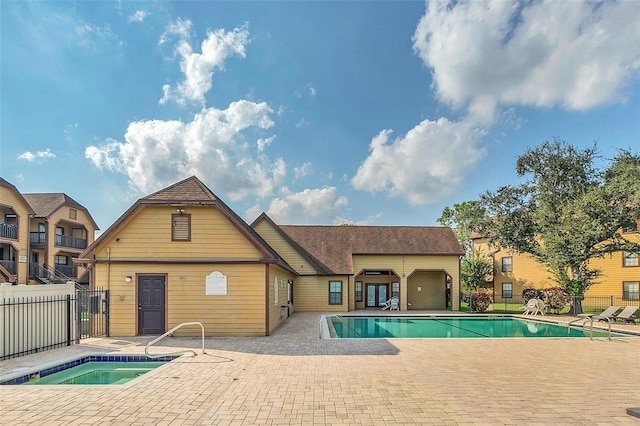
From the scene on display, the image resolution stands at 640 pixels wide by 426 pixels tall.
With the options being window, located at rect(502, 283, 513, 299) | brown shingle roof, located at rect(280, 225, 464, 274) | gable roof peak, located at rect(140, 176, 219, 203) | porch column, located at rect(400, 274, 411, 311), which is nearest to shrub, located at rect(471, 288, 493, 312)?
brown shingle roof, located at rect(280, 225, 464, 274)

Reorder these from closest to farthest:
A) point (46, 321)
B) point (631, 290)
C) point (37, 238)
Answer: point (46, 321) → point (631, 290) → point (37, 238)

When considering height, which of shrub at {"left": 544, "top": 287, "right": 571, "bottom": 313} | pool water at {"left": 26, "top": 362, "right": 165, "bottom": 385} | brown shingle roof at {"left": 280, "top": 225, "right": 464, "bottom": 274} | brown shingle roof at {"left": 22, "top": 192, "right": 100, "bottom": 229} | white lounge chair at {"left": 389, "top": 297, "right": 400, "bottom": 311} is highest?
brown shingle roof at {"left": 22, "top": 192, "right": 100, "bottom": 229}

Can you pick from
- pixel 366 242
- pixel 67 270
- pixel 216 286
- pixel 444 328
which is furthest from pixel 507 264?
pixel 67 270

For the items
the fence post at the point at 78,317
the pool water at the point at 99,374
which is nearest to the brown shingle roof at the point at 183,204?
the fence post at the point at 78,317

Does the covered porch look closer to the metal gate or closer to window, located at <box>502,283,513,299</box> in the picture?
window, located at <box>502,283,513,299</box>

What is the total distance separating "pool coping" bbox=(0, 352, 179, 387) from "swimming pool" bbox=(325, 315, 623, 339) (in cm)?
669

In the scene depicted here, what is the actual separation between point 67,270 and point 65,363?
1175 inches

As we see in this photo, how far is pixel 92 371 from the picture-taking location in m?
9.07

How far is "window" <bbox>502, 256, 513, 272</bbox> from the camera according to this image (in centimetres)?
3500

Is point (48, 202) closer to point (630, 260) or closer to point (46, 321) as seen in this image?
point (46, 321)

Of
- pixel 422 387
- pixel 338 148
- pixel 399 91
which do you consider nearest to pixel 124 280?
pixel 422 387

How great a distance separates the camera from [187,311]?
13.0 meters

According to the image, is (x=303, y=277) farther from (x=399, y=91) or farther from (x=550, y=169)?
(x=550, y=169)

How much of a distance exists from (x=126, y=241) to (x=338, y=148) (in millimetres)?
14113
